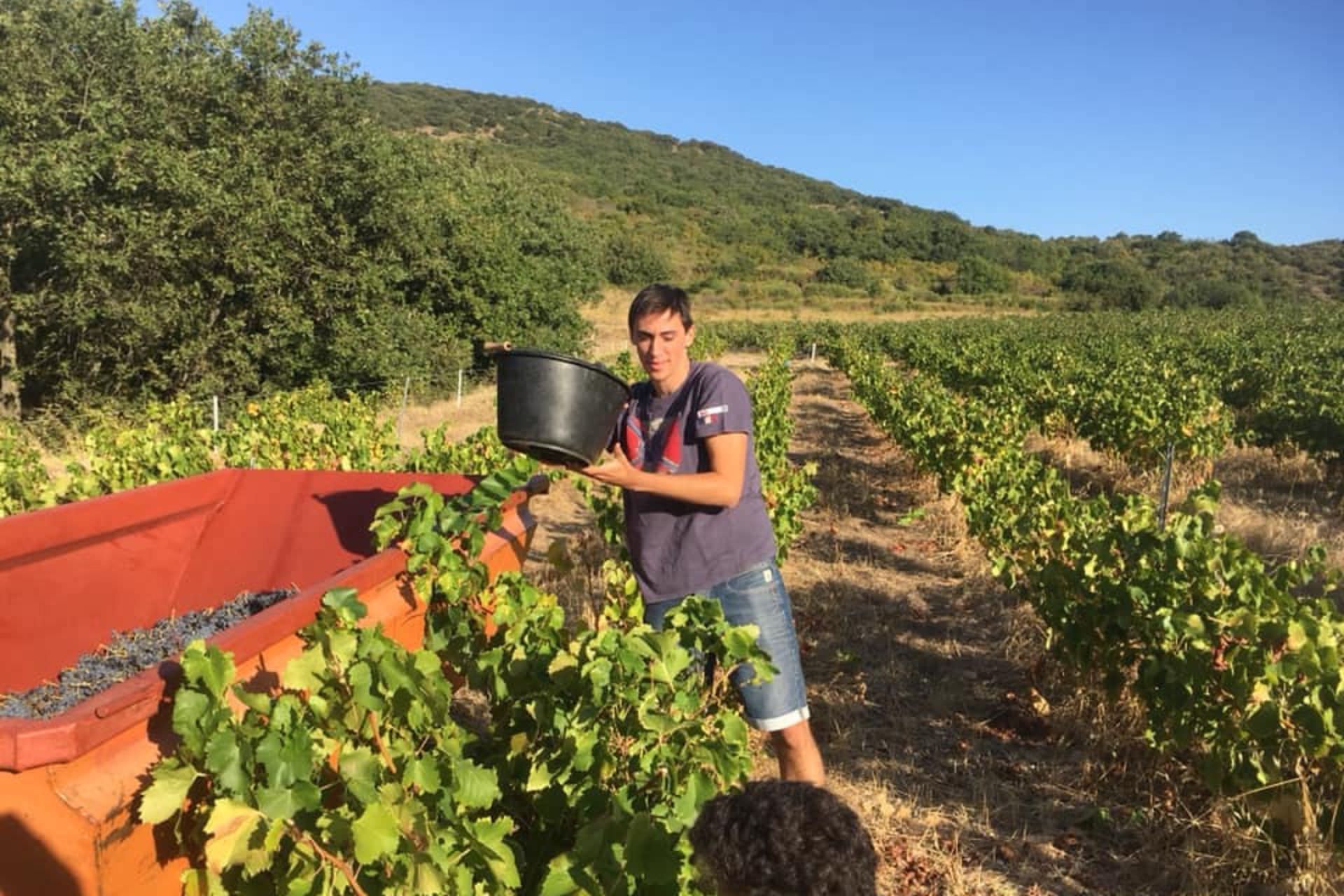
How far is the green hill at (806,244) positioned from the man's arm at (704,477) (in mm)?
51500

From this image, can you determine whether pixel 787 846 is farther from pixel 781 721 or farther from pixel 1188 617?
pixel 1188 617

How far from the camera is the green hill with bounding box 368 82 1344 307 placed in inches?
2530

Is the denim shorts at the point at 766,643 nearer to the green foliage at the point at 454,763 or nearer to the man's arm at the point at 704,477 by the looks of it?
the green foliage at the point at 454,763

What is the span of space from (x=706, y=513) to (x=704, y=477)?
181 mm

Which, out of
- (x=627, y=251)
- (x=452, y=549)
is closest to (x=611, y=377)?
(x=452, y=549)

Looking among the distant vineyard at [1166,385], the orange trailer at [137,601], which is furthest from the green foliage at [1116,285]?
the orange trailer at [137,601]

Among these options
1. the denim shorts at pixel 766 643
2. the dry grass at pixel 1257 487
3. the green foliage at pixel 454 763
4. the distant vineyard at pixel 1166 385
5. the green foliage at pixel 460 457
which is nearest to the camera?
the green foliage at pixel 454 763

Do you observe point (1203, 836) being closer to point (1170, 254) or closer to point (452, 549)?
point (452, 549)

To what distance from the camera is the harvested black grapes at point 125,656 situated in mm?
2488

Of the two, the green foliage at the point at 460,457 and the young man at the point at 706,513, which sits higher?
the young man at the point at 706,513

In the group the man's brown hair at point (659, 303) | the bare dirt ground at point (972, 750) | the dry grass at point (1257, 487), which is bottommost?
the bare dirt ground at point (972, 750)

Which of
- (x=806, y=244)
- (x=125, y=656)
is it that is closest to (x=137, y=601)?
(x=125, y=656)

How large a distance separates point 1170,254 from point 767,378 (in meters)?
91.7

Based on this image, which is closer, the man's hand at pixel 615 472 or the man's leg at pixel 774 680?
the man's hand at pixel 615 472
